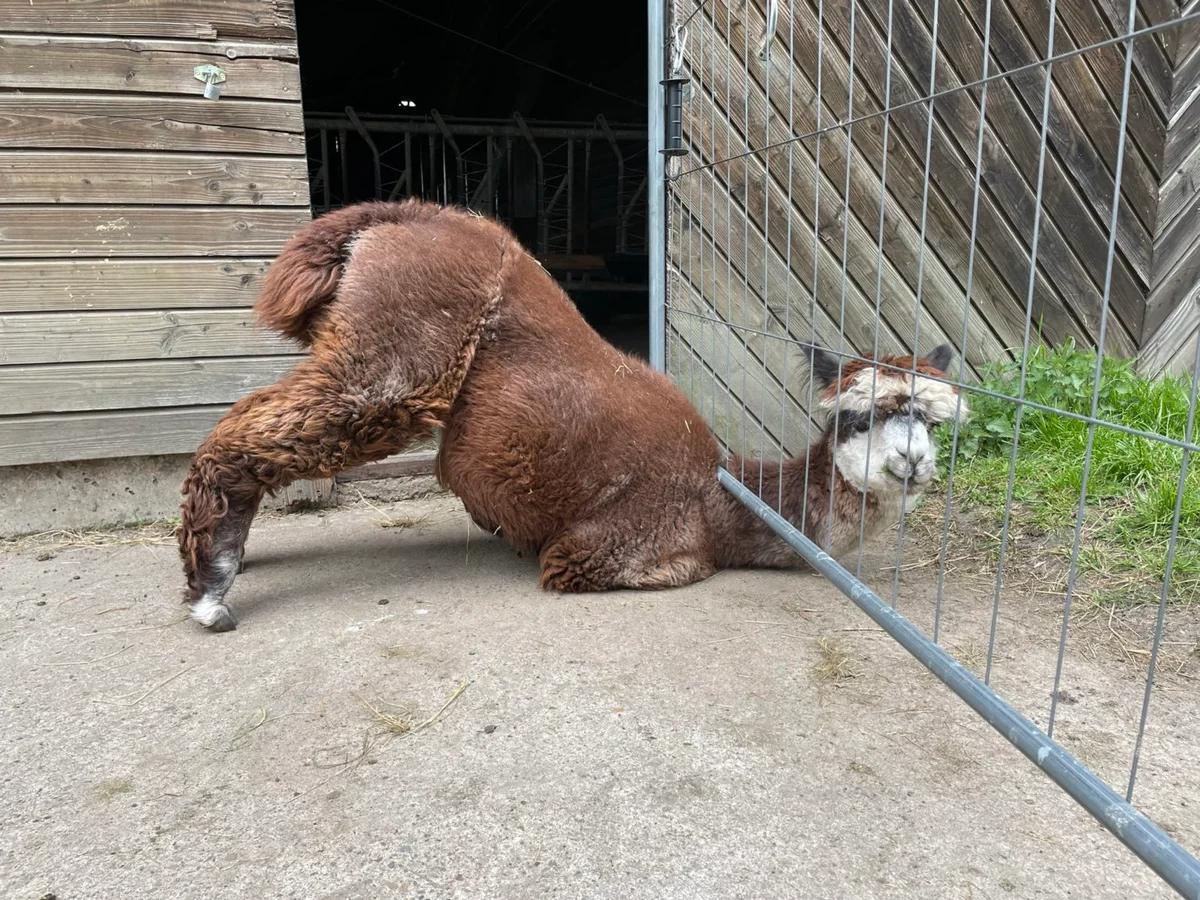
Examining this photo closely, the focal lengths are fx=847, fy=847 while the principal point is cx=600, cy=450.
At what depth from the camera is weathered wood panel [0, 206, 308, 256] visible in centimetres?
378

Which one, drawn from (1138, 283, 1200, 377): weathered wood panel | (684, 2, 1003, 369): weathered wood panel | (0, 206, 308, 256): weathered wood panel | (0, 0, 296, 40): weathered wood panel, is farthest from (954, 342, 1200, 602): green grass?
(0, 0, 296, 40): weathered wood panel

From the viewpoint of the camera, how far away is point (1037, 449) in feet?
14.6

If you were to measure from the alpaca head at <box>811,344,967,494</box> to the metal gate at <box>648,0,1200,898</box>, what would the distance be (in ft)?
1.65

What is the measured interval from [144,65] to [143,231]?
0.73 m

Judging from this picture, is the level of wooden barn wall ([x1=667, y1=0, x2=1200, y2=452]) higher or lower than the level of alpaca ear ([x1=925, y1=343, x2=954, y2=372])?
higher

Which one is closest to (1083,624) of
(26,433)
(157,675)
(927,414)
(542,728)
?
(927,414)

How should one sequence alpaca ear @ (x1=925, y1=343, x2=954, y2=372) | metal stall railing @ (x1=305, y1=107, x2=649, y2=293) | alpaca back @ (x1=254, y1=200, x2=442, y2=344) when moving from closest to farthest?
1. alpaca back @ (x1=254, y1=200, x2=442, y2=344)
2. alpaca ear @ (x1=925, y1=343, x2=954, y2=372)
3. metal stall railing @ (x1=305, y1=107, x2=649, y2=293)

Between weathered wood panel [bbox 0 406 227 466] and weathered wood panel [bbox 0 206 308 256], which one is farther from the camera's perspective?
weathered wood panel [bbox 0 406 227 466]

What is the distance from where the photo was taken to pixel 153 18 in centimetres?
378

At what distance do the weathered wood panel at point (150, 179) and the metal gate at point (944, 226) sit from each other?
1.85m

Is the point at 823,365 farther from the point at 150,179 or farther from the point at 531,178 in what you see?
the point at 531,178

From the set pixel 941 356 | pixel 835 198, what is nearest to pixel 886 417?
pixel 941 356

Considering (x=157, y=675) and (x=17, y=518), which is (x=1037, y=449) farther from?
(x=17, y=518)

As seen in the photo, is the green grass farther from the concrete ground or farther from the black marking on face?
the concrete ground
